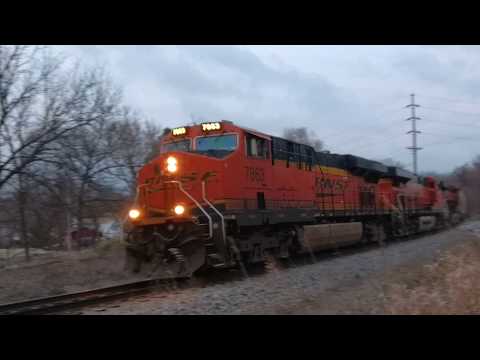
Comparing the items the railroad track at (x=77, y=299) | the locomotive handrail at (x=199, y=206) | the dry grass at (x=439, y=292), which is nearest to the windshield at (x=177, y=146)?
the locomotive handrail at (x=199, y=206)

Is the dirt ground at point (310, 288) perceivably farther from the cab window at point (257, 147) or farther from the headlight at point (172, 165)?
the cab window at point (257, 147)

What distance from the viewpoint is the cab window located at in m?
13.2

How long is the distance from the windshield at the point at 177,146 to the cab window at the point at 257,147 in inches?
65.2

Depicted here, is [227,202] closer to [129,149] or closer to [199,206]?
[199,206]

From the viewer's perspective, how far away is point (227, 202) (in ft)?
39.7

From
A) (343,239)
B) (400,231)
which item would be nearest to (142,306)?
(343,239)

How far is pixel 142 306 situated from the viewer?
9023 millimetres

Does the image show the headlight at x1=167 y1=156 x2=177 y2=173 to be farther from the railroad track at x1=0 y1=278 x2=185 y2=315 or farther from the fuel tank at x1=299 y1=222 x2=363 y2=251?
the fuel tank at x1=299 y1=222 x2=363 y2=251

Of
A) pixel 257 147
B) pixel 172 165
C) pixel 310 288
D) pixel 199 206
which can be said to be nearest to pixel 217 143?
pixel 257 147

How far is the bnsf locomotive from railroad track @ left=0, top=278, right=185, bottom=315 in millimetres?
564

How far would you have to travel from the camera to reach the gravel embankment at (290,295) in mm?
8047

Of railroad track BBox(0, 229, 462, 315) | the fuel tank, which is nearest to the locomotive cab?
railroad track BBox(0, 229, 462, 315)
